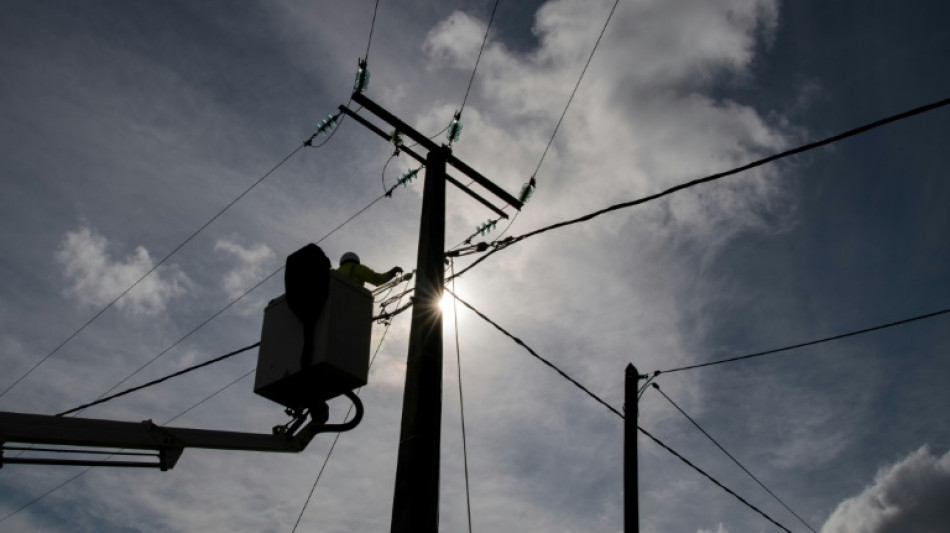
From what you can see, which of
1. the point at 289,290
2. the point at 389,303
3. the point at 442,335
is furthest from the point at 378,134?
the point at 289,290

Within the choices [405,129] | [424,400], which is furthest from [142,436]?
[405,129]

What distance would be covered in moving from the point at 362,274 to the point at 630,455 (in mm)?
5859

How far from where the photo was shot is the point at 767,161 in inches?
228

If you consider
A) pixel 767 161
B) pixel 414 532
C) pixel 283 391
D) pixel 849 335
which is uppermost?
pixel 849 335

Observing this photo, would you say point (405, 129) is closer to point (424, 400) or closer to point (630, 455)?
point (424, 400)

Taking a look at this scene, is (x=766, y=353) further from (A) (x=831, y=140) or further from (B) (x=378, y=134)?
(B) (x=378, y=134)

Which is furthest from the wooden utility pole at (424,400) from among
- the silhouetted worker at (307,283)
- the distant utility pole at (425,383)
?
the silhouetted worker at (307,283)

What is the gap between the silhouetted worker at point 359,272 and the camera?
704cm

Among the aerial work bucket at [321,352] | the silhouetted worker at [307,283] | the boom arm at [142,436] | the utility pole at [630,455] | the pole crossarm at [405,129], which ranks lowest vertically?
the boom arm at [142,436]

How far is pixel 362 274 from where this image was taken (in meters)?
7.33

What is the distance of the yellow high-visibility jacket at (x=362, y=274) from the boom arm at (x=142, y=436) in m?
2.47

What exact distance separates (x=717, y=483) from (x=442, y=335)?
7398mm

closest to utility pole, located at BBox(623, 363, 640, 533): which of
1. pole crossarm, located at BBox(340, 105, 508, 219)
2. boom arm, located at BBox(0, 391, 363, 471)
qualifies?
pole crossarm, located at BBox(340, 105, 508, 219)

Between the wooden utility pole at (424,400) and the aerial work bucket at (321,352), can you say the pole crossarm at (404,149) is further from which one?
the aerial work bucket at (321,352)
